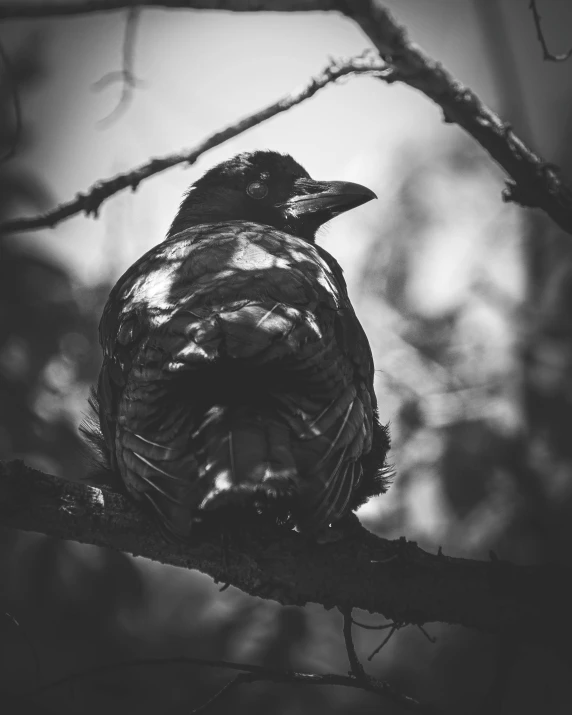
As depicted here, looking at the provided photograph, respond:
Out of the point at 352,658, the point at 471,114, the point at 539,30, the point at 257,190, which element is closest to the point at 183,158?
the point at 471,114

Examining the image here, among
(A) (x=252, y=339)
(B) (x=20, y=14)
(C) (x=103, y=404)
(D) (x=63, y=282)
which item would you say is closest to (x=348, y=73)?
(A) (x=252, y=339)

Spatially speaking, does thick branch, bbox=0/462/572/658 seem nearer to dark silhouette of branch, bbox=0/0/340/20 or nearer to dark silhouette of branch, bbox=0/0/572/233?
dark silhouette of branch, bbox=0/0/572/233

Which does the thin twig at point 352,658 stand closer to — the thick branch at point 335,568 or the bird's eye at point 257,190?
the thick branch at point 335,568

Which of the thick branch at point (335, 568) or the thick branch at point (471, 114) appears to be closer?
the thick branch at point (471, 114)

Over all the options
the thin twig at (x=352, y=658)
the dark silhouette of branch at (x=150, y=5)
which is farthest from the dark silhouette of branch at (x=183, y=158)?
the thin twig at (x=352, y=658)

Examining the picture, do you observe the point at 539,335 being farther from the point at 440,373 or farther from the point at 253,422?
the point at 253,422

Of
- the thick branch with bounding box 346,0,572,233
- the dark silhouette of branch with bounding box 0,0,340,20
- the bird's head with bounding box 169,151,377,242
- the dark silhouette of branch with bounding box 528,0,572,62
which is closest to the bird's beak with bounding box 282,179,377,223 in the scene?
the bird's head with bounding box 169,151,377,242

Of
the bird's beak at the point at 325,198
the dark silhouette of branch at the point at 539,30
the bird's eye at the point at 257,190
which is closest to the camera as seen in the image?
the dark silhouette of branch at the point at 539,30
